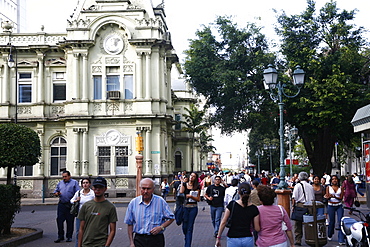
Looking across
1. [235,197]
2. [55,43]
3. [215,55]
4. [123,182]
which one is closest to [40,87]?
[55,43]

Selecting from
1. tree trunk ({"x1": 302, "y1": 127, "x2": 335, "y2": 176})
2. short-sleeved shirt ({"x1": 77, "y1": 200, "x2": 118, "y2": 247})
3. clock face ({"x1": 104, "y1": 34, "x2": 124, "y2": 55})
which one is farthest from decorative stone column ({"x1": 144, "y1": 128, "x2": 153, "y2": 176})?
short-sleeved shirt ({"x1": 77, "y1": 200, "x2": 118, "y2": 247})

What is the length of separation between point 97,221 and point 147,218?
83 cm

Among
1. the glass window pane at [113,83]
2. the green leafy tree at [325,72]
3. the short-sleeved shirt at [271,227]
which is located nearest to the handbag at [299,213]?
the short-sleeved shirt at [271,227]

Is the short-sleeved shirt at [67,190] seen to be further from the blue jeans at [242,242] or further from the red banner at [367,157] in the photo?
the red banner at [367,157]

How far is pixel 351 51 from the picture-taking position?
34750 millimetres

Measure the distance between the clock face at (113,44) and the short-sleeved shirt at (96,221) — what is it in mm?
31033

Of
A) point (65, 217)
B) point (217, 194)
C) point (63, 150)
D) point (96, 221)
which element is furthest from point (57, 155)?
point (96, 221)

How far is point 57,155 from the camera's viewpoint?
39.1 meters

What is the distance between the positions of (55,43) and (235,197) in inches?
1163

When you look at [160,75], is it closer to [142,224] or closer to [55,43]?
[55,43]

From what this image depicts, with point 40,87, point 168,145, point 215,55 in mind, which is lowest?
point 168,145

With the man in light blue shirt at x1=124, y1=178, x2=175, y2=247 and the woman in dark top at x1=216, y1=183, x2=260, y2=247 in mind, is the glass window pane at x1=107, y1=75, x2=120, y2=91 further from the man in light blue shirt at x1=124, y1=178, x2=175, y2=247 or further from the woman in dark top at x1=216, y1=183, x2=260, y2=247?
the man in light blue shirt at x1=124, y1=178, x2=175, y2=247

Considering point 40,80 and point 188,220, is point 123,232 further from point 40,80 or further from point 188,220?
point 40,80

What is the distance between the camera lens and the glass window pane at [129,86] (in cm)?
3775
